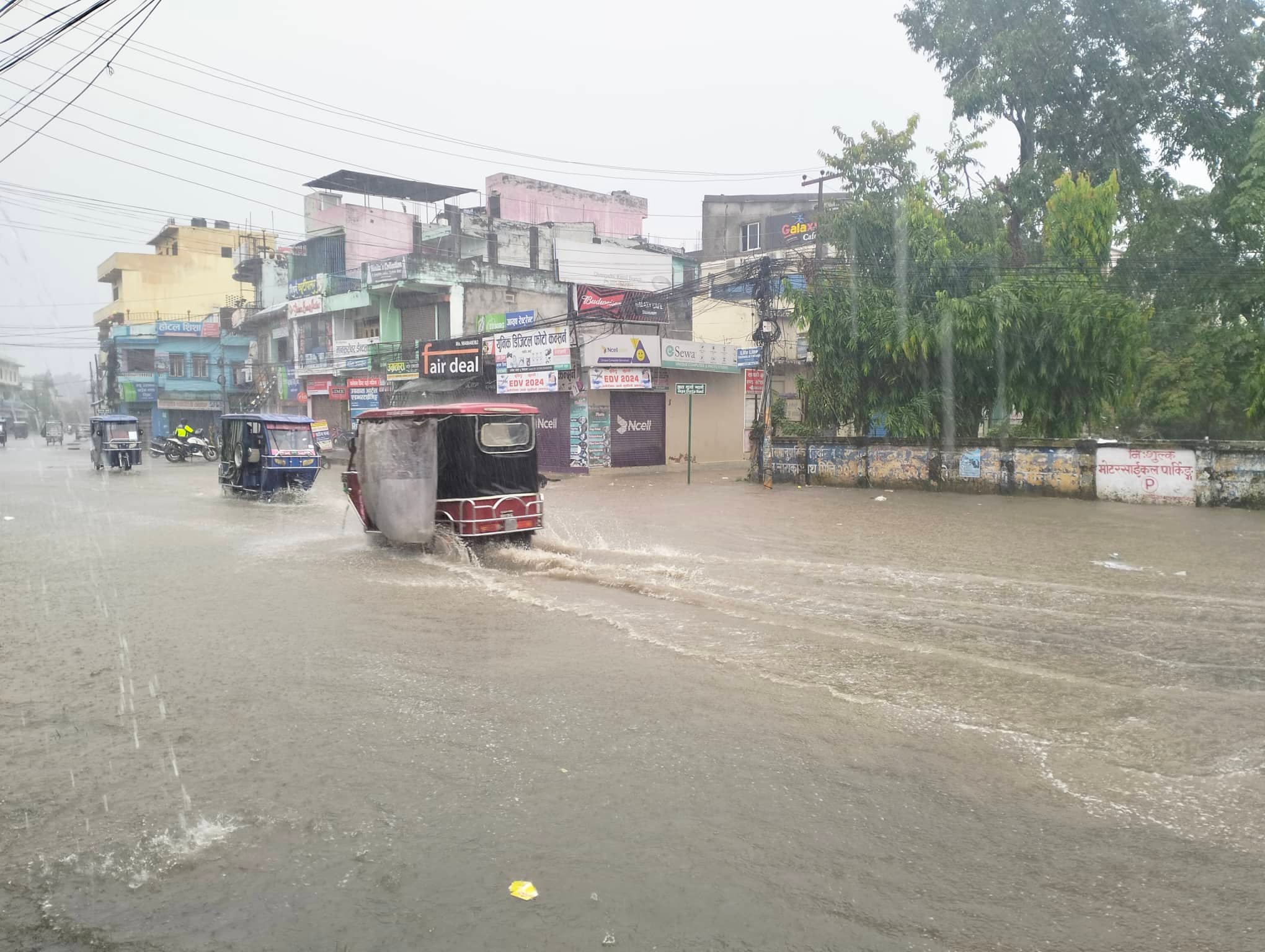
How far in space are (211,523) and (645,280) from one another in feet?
96.2

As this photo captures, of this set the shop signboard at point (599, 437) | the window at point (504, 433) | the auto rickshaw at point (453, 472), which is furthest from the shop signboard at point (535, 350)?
the window at point (504, 433)

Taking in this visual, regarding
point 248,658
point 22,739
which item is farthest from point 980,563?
point 22,739

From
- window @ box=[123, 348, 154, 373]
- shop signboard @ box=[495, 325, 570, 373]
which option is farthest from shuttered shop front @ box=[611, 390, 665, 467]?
window @ box=[123, 348, 154, 373]

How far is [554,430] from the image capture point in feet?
105

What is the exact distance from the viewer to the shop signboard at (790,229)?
137 ft

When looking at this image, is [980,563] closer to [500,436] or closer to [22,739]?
[500,436]

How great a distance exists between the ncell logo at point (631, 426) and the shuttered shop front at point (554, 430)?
1.87m

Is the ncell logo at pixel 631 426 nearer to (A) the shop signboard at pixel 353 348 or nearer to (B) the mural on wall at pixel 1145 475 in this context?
(A) the shop signboard at pixel 353 348

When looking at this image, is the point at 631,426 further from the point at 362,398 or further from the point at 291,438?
the point at 362,398

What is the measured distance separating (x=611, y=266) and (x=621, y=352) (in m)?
11.9

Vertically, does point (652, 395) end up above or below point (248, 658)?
above

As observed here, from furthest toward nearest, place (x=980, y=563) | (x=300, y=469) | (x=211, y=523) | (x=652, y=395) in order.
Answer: (x=652, y=395)
(x=300, y=469)
(x=211, y=523)
(x=980, y=563)

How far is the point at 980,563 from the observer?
39.5ft

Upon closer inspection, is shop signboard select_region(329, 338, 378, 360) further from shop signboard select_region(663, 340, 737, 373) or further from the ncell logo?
shop signboard select_region(663, 340, 737, 373)
